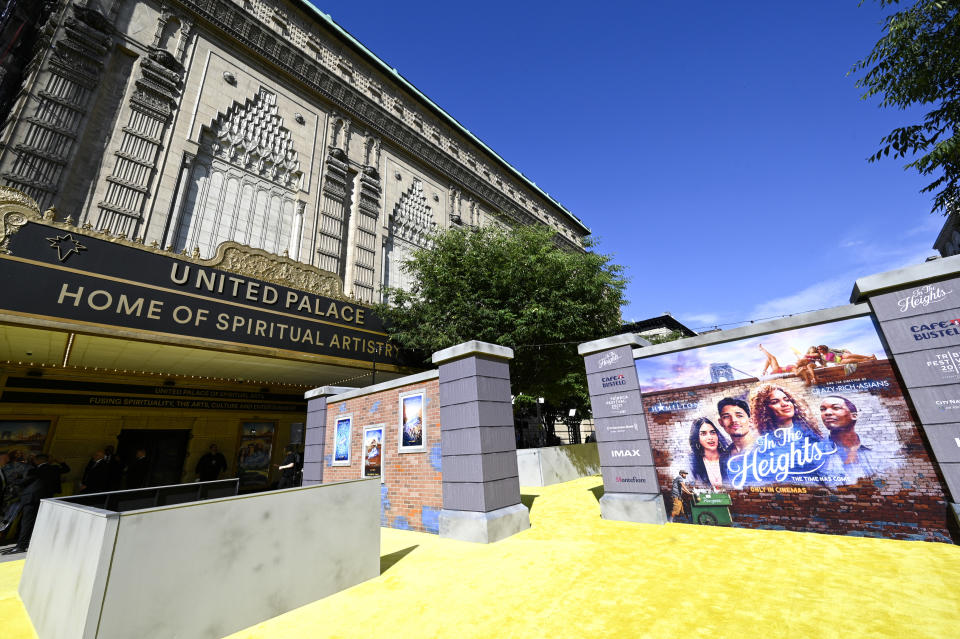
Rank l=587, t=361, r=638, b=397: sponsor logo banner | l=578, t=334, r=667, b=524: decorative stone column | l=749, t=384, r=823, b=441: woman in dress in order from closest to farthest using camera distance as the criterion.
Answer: l=749, t=384, r=823, b=441: woman in dress
l=578, t=334, r=667, b=524: decorative stone column
l=587, t=361, r=638, b=397: sponsor logo banner

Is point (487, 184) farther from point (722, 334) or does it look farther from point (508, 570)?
point (508, 570)

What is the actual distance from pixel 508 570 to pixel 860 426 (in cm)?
600

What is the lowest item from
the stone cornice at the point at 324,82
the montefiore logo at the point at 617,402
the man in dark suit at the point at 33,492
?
the man in dark suit at the point at 33,492

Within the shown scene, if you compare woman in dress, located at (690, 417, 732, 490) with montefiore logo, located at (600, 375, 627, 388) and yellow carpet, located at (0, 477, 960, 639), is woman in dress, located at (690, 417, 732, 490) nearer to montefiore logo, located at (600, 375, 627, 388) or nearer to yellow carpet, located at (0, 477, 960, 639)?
yellow carpet, located at (0, 477, 960, 639)

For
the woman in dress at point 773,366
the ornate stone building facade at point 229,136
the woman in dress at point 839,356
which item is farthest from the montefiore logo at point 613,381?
the ornate stone building facade at point 229,136

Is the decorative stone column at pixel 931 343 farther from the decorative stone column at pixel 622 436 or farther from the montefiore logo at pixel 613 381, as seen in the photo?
the montefiore logo at pixel 613 381

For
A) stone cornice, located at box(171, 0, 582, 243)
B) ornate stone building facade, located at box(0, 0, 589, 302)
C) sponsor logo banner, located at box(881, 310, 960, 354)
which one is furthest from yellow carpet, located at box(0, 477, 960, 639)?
stone cornice, located at box(171, 0, 582, 243)

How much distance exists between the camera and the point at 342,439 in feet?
33.1

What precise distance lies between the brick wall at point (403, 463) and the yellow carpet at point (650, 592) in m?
1.52

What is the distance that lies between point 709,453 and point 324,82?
21708 millimetres

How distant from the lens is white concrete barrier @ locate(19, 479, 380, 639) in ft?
11.0

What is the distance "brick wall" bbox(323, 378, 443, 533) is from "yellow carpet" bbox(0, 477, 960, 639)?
1.52 m

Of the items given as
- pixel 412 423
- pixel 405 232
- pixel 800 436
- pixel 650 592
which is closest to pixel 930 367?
pixel 800 436

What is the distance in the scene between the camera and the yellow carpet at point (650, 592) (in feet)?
A: 11.5
